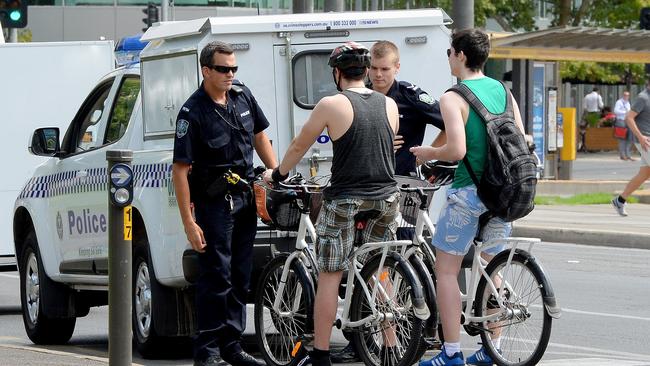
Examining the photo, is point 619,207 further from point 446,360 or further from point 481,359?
point 446,360

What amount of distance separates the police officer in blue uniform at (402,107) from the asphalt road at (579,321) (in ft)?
4.56

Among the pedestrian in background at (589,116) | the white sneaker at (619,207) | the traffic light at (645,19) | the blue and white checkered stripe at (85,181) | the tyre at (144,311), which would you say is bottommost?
the pedestrian in background at (589,116)

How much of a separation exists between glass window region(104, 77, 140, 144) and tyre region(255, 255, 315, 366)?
231cm

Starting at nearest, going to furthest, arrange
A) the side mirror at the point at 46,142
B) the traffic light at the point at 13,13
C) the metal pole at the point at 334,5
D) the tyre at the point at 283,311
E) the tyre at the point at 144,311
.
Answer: the tyre at the point at 283,311, the tyre at the point at 144,311, the side mirror at the point at 46,142, the traffic light at the point at 13,13, the metal pole at the point at 334,5

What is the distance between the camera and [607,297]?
12.7 meters

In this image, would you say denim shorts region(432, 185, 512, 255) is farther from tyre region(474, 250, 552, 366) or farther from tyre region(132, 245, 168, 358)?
tyre region(132, 245, 168, 358)

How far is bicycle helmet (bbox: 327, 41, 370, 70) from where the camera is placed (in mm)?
7621

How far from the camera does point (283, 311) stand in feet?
27.3

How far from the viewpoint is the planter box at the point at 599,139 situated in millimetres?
47094

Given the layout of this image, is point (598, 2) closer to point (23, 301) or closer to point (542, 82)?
point (542, 82)

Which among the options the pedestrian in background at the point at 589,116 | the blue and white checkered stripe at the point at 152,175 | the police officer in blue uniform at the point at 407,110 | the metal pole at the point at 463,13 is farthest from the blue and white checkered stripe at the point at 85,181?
the pedestrian in background at the point at 589,116

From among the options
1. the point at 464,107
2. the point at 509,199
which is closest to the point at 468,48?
the point at 464,107

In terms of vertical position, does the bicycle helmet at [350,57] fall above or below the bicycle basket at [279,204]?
above

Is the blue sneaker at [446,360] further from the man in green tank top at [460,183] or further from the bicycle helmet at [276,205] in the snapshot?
the bicycle helmet at [276,205]
